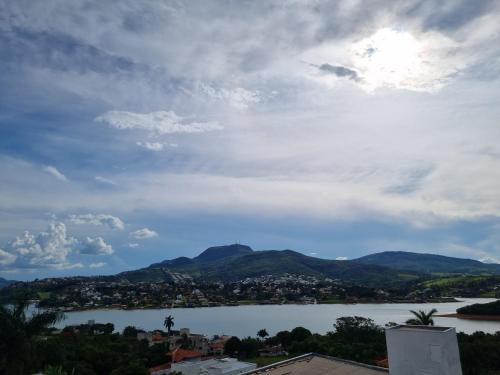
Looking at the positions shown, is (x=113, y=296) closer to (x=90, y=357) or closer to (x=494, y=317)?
(x=494, y=317)

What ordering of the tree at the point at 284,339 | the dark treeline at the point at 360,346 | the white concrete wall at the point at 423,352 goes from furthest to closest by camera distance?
the tree at the point at 284,339
the dark treeline at the point at 360,346
the white concrete wall at the point at 423,352

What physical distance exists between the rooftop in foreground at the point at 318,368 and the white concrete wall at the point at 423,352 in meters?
5.55

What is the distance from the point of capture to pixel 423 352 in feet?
34.7

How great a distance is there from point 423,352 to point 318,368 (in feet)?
23.4

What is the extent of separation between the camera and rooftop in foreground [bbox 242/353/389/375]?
16.1 metres

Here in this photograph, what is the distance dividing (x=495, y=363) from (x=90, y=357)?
1079 inches

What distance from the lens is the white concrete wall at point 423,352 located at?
10219mm

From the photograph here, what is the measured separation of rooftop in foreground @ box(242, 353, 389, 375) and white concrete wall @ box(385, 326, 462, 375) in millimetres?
5554

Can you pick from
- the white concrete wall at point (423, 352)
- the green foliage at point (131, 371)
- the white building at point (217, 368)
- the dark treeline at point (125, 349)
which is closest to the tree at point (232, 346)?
the dark treeline at point (125, 349)

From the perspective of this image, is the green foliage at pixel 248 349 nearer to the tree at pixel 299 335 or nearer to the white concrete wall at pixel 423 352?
the tree at pixel 299 335

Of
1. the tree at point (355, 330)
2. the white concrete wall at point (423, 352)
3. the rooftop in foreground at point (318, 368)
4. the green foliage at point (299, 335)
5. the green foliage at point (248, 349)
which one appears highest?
the white concrete wall at point (423, 352)

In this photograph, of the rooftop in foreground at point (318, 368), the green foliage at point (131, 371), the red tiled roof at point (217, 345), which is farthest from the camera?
the red tiled roof at point (217, 345)

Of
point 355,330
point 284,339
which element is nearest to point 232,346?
point 284,339

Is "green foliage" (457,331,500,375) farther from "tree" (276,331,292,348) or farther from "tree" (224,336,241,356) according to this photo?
"tree" (224,336,241,356)
